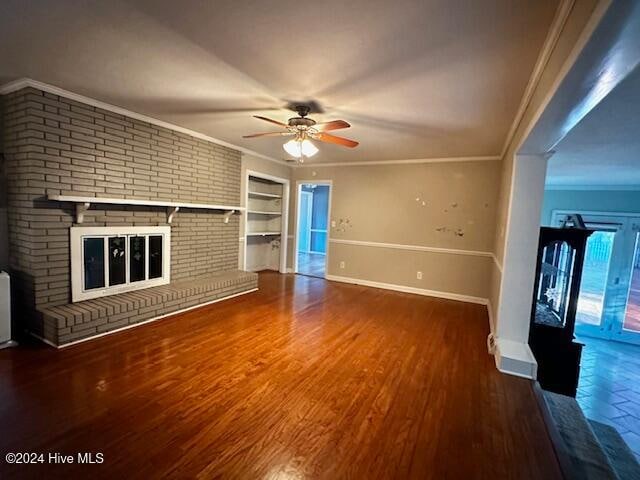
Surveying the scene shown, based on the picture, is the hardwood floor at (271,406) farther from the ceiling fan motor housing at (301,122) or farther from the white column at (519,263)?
the ceiling fan motor housing at (301,122)

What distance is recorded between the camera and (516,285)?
9.02 ft

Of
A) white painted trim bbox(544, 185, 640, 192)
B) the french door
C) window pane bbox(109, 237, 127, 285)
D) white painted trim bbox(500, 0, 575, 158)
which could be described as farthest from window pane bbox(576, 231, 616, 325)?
window pane bbox(109, 237, 127, 285)

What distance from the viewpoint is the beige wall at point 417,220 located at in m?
4.59

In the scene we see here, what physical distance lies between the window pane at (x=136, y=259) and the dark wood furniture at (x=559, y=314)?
172 inches

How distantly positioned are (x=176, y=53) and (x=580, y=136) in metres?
3.81

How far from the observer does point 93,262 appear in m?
3.07

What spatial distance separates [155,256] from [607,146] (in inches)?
215

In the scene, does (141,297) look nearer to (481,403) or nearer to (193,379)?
(193,379)

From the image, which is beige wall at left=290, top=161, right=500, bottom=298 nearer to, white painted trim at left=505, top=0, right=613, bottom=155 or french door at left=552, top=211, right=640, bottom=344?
french door at left=552, top=211, right=640, bottom=344

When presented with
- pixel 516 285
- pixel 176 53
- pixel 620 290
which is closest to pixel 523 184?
pixel 516 285

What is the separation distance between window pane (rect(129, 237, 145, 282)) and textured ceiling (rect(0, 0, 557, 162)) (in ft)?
4.90

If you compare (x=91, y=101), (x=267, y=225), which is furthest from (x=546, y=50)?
(x=267, y=225)

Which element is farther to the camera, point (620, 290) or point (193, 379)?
point (620, 290)

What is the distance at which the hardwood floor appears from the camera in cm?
154
